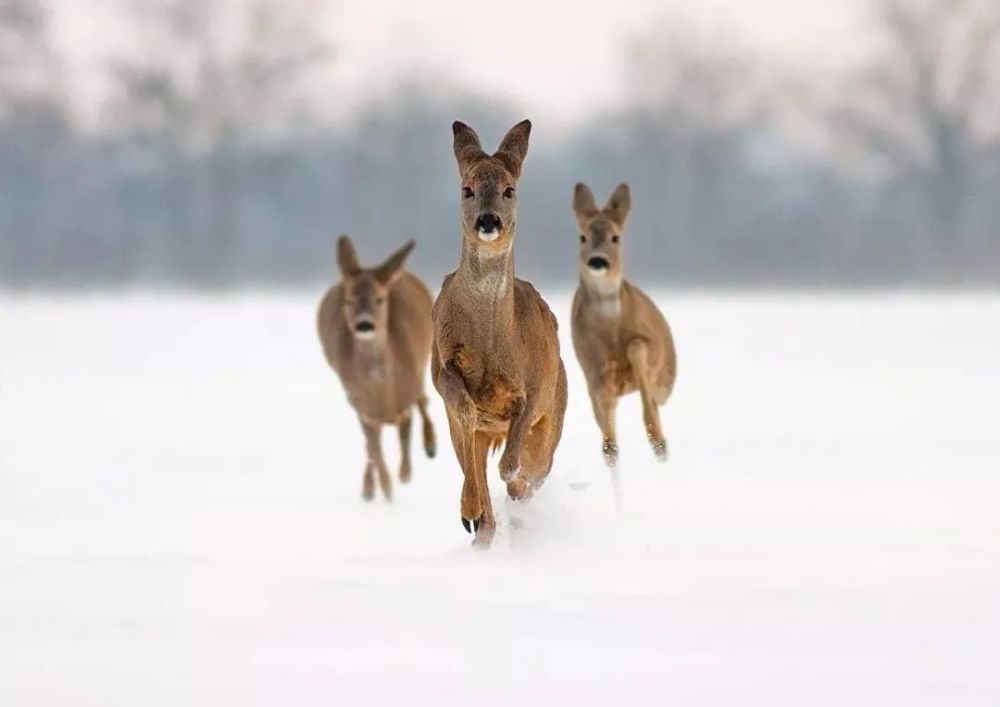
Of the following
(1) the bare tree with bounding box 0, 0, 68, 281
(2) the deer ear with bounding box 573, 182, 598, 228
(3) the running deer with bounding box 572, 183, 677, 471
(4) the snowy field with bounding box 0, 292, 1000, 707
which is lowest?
(4) the snowy field with bounding box 0, 292, 1000, 707

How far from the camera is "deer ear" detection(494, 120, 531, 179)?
643 cm

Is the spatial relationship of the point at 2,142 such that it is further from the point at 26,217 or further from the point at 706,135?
the point at 706,135

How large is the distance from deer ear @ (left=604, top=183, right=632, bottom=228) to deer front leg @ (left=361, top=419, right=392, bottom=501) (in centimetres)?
232

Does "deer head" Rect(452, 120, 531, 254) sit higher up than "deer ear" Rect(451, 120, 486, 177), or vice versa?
"deer ear" Rect(451, 120, 486, 177)

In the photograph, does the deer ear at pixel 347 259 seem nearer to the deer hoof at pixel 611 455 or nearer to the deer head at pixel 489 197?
the deer hoof at pixel 611 455

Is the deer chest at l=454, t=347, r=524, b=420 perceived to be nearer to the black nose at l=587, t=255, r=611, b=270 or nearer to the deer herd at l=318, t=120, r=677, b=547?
the deer herd at l=318, t=120, r=677, b=547

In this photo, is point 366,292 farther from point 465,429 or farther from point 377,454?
point 465,429

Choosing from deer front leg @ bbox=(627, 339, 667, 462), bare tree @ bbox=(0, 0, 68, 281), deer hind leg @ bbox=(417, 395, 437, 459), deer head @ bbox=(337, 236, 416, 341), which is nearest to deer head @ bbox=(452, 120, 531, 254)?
deer front leg @ bbox=(627, 339, 667, 462)

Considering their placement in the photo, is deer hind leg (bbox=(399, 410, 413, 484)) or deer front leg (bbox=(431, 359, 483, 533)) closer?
deer front leg (bbox=(431, 359, 483, 533))

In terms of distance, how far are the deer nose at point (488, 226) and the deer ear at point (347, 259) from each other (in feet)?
14.7

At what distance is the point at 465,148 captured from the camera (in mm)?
6500

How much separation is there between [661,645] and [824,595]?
1.06 meters

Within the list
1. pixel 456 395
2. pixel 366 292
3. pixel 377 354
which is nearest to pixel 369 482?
pixel 377 354

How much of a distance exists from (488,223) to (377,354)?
4.51m
